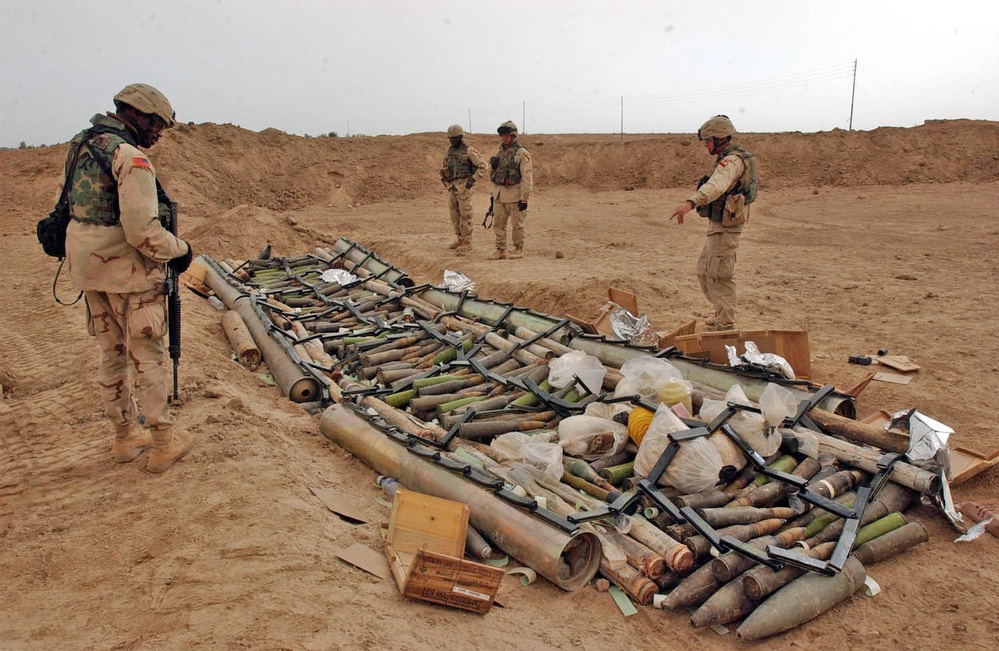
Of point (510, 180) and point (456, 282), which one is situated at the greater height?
point (510, 180)

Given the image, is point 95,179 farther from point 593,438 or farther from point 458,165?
point 458,165

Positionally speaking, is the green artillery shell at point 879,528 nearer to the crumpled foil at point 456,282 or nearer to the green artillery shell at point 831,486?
the green artillery shell at point 831,486

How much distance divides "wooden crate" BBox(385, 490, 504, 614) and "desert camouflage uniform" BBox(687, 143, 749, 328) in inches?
153

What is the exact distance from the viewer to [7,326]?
7.48 meters

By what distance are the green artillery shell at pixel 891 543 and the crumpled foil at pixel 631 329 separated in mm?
2884

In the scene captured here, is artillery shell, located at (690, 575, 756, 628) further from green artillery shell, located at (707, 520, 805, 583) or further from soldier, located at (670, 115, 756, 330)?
soldier, located at (670, 115, 756, 330)

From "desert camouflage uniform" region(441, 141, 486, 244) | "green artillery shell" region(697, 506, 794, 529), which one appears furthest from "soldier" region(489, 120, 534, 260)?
"green artillery shell" region(697, 506, 794, 529)

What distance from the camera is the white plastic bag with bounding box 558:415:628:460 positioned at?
4242 millimetres

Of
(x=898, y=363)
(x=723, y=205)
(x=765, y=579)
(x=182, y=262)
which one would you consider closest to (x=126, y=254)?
(x=182, y=262)

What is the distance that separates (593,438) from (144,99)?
340 cm

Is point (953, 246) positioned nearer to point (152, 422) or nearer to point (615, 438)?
point (615, 438)

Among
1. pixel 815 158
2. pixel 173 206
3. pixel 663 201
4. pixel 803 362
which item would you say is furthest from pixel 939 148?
pixel 173 206

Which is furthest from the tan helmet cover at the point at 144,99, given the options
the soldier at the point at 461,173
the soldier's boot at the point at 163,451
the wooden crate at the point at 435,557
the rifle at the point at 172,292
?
the soldier at the point at 461,173

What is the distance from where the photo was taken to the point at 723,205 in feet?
21.0
